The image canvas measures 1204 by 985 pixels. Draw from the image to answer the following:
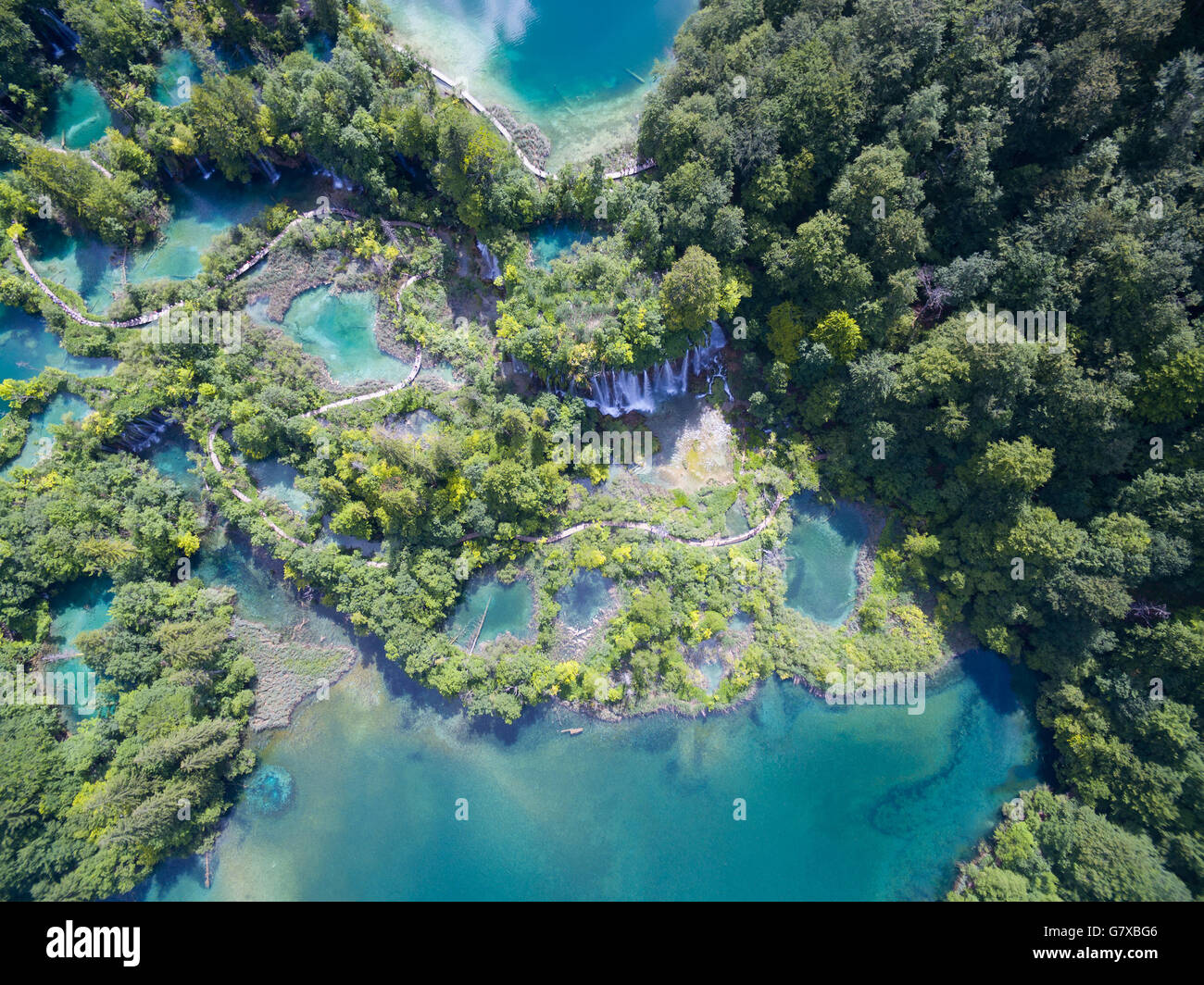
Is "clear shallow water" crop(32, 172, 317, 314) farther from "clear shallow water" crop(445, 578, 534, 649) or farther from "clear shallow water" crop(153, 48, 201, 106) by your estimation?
"clear shallow water" crop(445, 578, 534, 649)

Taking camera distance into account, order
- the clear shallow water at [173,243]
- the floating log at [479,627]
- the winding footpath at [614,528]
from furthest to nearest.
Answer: the clear shallow water at [173,243] → the floating log at [479,627] → the winding footpath at [614,528]

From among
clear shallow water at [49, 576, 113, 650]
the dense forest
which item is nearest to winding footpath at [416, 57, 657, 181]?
the dense forest

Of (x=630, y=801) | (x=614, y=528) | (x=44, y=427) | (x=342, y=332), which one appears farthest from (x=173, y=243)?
(x=630, y=801)

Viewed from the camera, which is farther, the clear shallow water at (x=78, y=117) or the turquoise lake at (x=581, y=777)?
the clear shallow water at (x=78, y=117)

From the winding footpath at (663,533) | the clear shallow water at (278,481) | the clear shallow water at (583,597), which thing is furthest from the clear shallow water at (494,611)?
the clear shallow water at (278,481)

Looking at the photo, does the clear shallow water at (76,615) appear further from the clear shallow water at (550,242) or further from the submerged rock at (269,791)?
the clear shallow water at (550,242)

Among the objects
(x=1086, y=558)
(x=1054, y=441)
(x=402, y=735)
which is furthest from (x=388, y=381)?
(x=1086, y=558)

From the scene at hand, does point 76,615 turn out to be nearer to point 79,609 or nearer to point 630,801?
point 79,609
